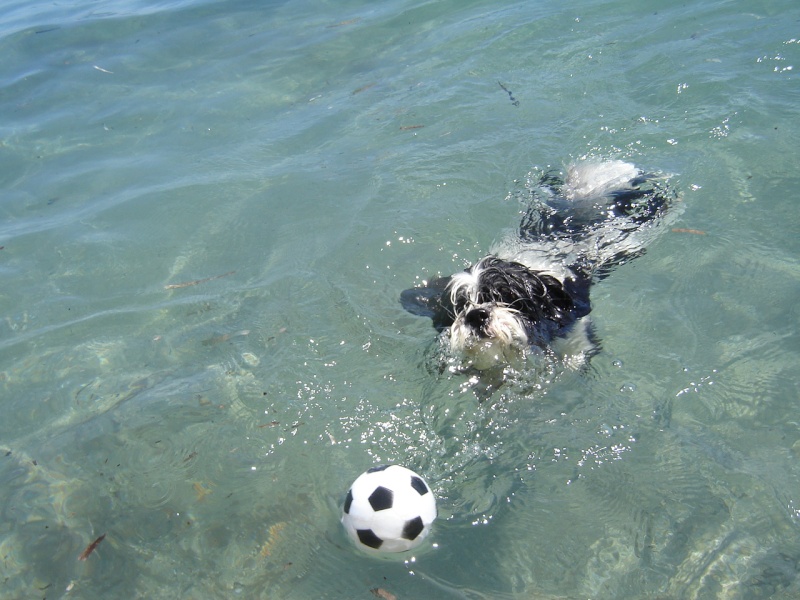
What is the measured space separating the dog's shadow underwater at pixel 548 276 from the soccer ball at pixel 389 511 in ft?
3.70

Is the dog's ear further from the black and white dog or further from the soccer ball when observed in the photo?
the soccer ball

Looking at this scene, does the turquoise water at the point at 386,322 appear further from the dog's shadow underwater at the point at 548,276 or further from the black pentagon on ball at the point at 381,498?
the black pentagon on ball at the point at 381,498

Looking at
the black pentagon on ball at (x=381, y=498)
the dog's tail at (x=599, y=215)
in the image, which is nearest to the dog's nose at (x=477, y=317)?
the black pentagon on ball at (x=381, y=498)

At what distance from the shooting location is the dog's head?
4.55m

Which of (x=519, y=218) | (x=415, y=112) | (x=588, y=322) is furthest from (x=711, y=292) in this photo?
(x=415, y=112)

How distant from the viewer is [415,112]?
8367 millimetres

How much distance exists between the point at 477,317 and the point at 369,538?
1606mm

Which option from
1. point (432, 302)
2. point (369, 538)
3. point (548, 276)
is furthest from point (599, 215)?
point (369, 538)

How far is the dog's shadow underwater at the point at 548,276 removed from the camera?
4637mm

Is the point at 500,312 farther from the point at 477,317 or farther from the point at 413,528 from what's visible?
the point at 413,528

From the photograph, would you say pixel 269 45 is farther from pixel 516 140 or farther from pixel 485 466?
pixel 485 466

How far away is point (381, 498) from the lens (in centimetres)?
371

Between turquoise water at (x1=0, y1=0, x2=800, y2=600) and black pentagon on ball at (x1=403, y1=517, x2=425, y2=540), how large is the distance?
165 millimetres

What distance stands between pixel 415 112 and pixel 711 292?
14.2ft
